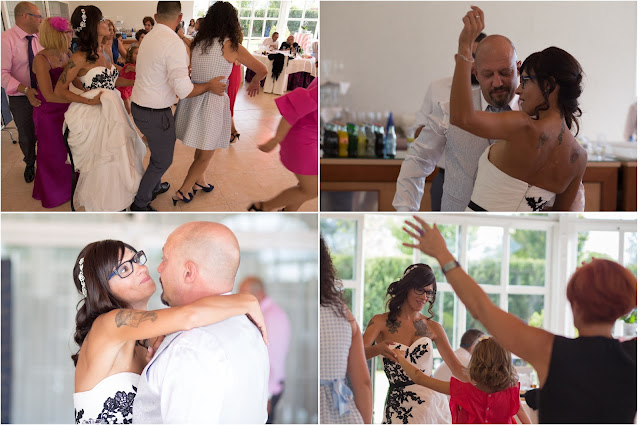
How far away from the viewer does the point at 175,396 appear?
2.22m

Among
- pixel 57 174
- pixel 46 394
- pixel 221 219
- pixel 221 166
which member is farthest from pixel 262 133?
pixel 46 394

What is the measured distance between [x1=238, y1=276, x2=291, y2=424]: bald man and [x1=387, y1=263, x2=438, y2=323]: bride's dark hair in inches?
17.5

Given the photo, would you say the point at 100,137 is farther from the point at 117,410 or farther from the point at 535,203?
the point at 535,203

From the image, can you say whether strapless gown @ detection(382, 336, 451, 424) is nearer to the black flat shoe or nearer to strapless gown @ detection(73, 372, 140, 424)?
strapless gown @ detection(73, 372, 140, 424)

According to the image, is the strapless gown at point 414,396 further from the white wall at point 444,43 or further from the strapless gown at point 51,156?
the strapless gown at point 51,156

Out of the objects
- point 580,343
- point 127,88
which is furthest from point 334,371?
point 127,88

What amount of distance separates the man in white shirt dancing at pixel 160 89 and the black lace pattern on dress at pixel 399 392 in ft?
3.68

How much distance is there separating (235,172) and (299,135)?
27 cm

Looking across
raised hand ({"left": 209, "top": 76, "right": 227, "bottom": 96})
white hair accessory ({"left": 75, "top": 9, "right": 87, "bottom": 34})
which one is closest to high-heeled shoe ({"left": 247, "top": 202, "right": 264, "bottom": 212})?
raised hand ({"left": 209, "top": 76, "right": 227, "bottom": 96})

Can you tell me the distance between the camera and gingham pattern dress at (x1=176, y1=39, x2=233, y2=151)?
247 centimetres

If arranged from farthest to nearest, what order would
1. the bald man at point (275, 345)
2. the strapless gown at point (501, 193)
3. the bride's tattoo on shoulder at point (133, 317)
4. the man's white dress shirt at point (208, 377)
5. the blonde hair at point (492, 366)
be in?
the bald man at point (275, 345)
the blonde hair at point (492, 366)
the strapless gown at point (501, 193)
the bride's tattoo on shoulder at point (133, 317)
the man's white dress shirt at point (208, 377)

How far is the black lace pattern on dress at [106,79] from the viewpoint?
2.55 metres

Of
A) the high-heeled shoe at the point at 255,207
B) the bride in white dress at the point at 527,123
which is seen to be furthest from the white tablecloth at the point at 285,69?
the bride in white dress at the point at 527,123

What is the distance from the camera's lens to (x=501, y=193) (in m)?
2.46
